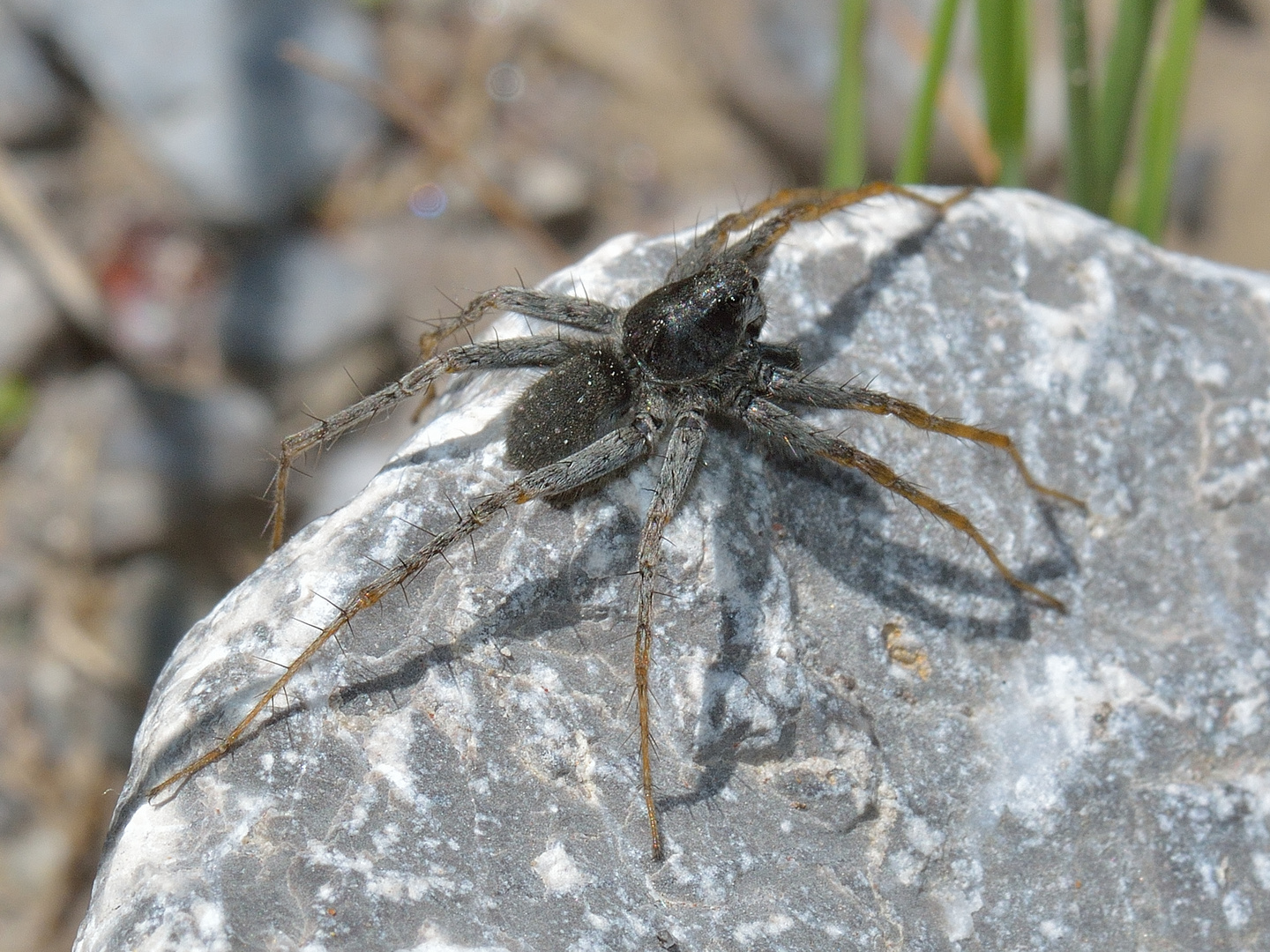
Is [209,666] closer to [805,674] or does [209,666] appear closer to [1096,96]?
[805,674]


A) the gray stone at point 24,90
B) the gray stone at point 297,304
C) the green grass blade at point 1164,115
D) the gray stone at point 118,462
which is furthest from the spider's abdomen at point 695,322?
the gray stone at point 24,90

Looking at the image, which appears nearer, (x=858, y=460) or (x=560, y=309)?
(x=858, y=460)

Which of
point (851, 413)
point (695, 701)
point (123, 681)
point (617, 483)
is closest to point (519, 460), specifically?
point (617, 483)

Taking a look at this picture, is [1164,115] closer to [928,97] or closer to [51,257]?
[928,97]

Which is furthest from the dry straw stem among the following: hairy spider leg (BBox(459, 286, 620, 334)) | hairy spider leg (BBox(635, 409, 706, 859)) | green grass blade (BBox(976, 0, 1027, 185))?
green grass blade (BBox(976, 0, 1027, 185))

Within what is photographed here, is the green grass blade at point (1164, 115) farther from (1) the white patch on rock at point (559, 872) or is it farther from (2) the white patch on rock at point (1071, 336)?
(1) the white patch on rock at point (559, 872)

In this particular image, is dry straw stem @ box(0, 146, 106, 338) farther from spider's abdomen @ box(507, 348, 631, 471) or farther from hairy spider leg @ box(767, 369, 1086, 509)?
hairy spider leg @ box(767, 369, 1086, 509)

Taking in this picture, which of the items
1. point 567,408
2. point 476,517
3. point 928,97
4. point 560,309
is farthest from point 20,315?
point 928,97
